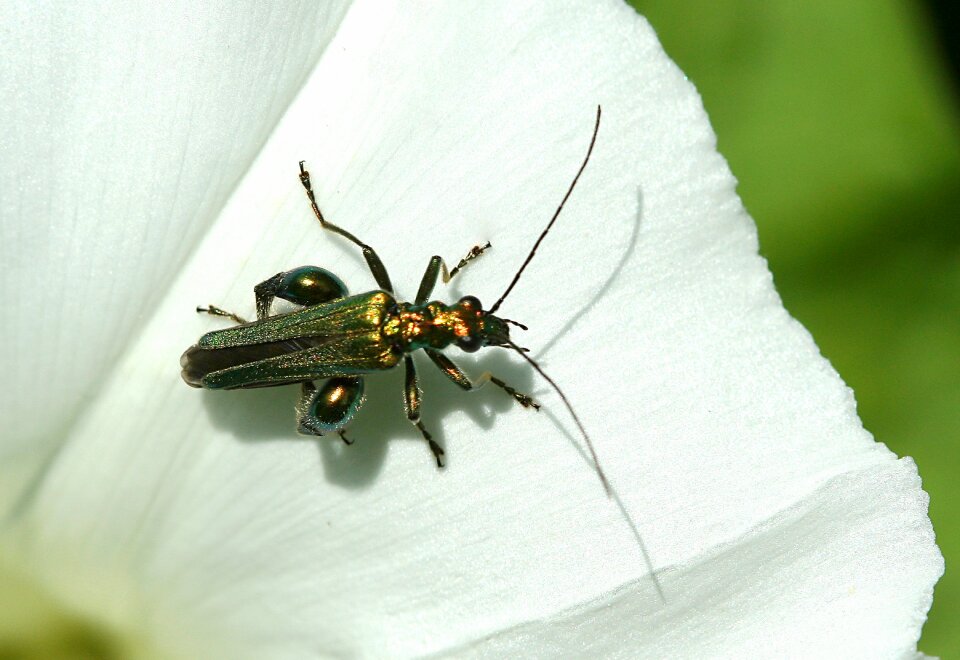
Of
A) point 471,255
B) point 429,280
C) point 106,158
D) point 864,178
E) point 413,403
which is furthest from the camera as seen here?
point 864,178

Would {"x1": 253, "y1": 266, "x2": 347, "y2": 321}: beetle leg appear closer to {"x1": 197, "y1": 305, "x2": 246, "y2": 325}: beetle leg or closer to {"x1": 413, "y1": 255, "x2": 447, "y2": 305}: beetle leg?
{"x1": 197, "y1": 305, "x2": 246, "y2": 325}: beetle leg

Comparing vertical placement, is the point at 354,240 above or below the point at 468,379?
above

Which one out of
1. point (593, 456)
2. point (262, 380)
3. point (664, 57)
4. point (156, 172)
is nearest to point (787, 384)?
point (593, 456)

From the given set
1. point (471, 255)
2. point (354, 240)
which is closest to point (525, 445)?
point (471, 255)

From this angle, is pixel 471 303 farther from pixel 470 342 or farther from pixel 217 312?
pixel 217 312

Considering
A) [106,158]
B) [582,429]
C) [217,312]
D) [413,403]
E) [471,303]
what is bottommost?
[582,429]
